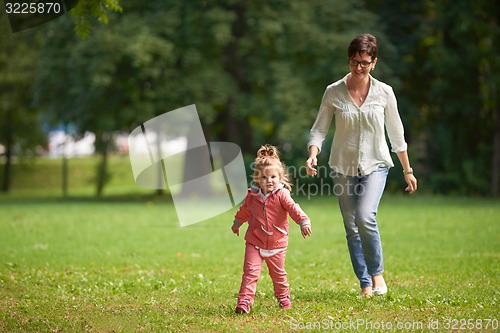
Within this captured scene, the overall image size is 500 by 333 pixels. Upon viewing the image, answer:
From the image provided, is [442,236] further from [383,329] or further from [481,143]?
[481,143]

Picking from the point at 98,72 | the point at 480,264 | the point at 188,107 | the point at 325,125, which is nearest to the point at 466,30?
the point at 188,107

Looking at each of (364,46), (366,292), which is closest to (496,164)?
(366,292)

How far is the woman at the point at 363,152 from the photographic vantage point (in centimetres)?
739

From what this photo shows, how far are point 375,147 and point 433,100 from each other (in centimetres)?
1995

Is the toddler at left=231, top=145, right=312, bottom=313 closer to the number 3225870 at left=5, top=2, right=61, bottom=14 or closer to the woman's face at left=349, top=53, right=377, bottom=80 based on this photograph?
the woman's face at left=349, top=53, right=377, bottom=80

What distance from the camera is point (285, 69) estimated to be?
23781mm

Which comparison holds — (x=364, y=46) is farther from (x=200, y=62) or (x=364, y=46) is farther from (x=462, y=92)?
(x=462, y=92)

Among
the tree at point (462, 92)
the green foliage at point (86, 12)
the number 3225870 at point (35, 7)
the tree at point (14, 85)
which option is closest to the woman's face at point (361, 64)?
the green foliage at point (86, 12)

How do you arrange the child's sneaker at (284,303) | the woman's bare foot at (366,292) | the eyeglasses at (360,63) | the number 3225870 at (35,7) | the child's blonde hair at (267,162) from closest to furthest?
the child's blonde hair at (267,162) → the child's sneaker at (284,303) → the eyeglasses at (360,63) → the woman's bare foot at (366,292) → the number 3225870 at (35,7)

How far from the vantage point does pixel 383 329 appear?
243 inches

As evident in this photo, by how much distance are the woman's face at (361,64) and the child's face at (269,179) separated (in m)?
1.22

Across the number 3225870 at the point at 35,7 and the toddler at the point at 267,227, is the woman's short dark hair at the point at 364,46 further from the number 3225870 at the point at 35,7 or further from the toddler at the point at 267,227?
the number 3225870 at the point at 35,7

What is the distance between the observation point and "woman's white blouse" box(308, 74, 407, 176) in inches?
291

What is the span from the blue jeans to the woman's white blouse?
98mm
